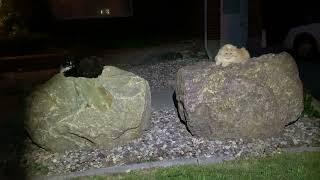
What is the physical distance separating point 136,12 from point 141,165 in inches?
441

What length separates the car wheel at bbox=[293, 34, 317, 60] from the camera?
15.1m

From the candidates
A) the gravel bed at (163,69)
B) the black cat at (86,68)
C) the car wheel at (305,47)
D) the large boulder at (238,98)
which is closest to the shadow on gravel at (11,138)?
the black cat at (86,68)

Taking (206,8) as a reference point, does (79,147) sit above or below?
below

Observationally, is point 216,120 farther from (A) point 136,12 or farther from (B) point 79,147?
(A) point 136,12

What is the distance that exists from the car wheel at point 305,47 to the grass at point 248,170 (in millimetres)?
8508

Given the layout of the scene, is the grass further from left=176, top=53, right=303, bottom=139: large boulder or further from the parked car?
the parked car

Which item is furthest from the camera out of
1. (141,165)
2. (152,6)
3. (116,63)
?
(152,6)

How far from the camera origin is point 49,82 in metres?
7.59

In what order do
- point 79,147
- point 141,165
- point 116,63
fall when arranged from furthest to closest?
point 116,63, point 79,147, point 141,165

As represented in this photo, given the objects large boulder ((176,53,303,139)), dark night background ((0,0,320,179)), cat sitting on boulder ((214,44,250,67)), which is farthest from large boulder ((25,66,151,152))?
dark night background ((0,0,320,179))

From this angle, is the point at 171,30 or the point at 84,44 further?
the point at 171,30

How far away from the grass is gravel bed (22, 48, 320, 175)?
13.2 inches

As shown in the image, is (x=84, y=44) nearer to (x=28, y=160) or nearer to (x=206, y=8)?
(x=206, y=8)

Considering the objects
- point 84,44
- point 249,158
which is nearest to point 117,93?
point 249,158
